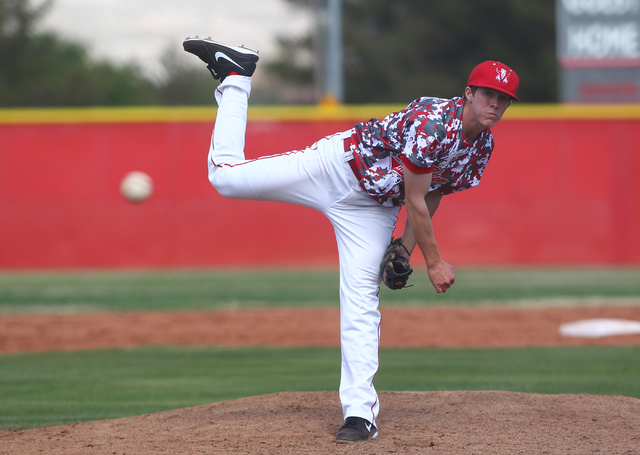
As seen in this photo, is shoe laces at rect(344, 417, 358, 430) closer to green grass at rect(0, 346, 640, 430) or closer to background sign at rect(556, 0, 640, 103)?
green grass at rect(0, 346, 640, 430)

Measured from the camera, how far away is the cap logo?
3.28 metres

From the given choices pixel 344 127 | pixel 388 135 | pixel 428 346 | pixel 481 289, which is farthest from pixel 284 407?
pixel 344 127

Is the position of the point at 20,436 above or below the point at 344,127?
below

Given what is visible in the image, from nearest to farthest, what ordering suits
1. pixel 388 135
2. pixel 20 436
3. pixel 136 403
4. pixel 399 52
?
pixel 388 135
pixel 20 436
pixel 136 403
pixel 399 52

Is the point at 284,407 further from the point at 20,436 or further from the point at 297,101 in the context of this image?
the point at 297,101

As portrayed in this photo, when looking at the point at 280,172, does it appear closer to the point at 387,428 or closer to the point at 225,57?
the point at 225,57

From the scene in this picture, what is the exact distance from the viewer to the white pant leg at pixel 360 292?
3.51 m

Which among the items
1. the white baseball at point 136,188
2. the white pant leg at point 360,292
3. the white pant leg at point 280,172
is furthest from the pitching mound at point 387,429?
the white baseball at point 136,188

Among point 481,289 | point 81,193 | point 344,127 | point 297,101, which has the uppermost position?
point 297,101

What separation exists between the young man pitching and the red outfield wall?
34.6 ft

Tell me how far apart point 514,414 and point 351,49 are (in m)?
27.5

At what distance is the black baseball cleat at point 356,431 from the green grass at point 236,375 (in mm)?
1514

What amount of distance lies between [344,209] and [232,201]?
10.8 m

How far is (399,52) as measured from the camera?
29844mm
